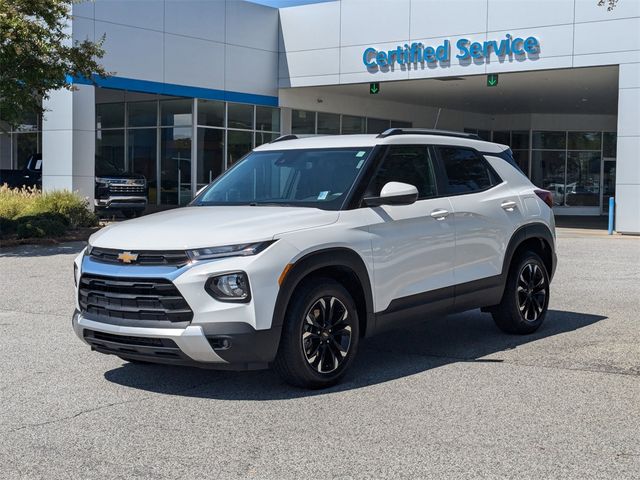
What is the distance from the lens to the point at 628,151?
22.7m

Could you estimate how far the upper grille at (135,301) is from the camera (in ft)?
18.2

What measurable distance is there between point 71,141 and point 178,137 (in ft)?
17.1

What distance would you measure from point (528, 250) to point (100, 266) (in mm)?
4444

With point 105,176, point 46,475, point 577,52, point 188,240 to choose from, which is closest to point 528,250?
point 188,240

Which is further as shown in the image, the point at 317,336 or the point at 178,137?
the point at 178,137

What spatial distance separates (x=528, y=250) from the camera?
8344 mm

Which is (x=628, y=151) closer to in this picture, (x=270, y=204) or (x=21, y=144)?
(x=270, y=204)

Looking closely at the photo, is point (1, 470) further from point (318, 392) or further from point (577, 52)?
point (577, 52)

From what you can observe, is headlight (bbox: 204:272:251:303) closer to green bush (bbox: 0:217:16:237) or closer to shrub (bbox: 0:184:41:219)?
green bush (bbox: 0:217:16:237)

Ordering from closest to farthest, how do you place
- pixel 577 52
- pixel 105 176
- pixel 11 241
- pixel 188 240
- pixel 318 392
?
pixel 188 240, pixel 318 392, pixel 11 241, pixel 577 52, pixel 105 176

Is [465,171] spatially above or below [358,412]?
above

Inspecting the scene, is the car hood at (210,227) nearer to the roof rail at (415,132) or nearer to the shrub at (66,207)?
the roof rail at (415,132)

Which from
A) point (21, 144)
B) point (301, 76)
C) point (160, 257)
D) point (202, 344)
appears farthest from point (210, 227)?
point (21, 144)

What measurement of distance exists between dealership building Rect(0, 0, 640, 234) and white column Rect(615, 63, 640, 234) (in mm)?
36
